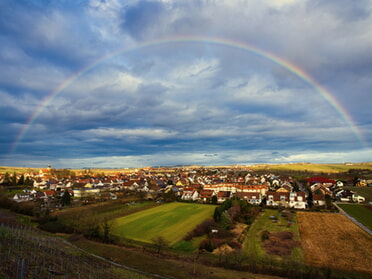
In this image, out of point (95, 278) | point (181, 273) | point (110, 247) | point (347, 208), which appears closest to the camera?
point (95, 278)

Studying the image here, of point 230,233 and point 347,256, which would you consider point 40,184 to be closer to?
point 230,233

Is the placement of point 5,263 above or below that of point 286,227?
above

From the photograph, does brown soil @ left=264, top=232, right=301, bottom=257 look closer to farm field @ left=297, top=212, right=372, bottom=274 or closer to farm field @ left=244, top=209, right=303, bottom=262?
farm field @ left=244, top=209, right=303, bottom=262

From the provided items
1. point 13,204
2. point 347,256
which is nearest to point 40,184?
point 13,204

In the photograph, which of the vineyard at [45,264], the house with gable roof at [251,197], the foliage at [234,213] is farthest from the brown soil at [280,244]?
the house with gable roof at [251,197]

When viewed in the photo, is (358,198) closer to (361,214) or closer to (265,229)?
(361,214)

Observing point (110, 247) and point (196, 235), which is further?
point (196, 235)

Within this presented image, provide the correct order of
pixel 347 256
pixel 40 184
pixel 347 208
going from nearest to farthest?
pixel 347 256, pixel 347 208, pixel 40 184
